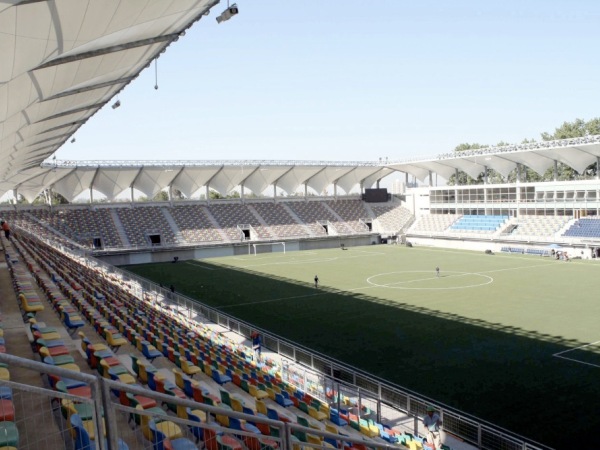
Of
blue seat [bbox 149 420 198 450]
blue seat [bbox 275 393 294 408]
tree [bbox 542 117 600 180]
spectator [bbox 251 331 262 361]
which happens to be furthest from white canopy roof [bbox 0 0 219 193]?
tree [bbox 542 117 600 180]

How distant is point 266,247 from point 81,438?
53.1 m

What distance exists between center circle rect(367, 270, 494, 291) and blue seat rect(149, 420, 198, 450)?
2767cm

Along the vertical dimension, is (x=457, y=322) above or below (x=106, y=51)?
below

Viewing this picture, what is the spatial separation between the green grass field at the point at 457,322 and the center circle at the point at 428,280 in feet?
0.25

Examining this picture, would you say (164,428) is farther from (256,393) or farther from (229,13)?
(229,13)

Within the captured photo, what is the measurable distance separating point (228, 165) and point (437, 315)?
122 ft

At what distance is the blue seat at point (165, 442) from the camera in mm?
5320

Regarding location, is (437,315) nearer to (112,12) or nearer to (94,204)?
(112,12)

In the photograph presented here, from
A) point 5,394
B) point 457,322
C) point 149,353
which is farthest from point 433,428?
point 457,322

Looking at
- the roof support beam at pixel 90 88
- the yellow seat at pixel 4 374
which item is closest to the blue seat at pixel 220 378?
the yellow seat at pixel 4 374

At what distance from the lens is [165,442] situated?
5336 millimetres

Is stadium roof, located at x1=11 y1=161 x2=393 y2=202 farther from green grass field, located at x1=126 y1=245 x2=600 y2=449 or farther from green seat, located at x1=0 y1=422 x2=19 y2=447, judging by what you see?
green seat, located at x1=0 y1=422 x2=19 y2=447

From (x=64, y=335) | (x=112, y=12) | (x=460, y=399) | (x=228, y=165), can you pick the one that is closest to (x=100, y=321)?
(x=64, y=335)

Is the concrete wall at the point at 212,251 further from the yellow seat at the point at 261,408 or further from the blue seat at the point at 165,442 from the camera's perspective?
the blue seat at the point at 165,442
